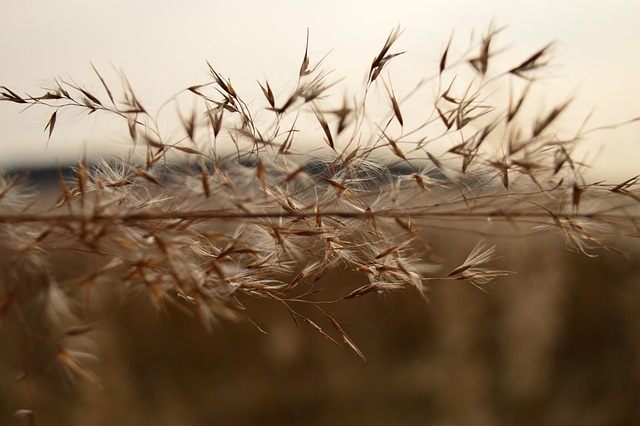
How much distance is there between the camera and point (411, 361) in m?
4.22

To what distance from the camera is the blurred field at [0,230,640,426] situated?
3.95 metres

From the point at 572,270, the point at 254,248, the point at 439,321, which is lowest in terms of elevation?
the point at 439,321

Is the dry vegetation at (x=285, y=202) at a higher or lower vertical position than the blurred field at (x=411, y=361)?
higher

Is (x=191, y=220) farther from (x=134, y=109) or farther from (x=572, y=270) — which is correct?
(x=572, y=270)

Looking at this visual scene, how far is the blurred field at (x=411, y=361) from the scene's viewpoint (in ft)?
12.9

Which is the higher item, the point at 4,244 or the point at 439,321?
the point at 4,244

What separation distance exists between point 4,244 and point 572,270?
13.6 feet

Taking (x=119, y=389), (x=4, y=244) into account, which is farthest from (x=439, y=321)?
(x=4, y=244)

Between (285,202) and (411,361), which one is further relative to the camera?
(411,361)

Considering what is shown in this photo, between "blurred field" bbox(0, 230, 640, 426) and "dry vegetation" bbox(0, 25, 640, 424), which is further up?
"dry vegetation" bbox(0, 25, 640, 424)

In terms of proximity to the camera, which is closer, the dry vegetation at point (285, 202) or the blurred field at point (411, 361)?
the dry vegetation at point (285, 202)

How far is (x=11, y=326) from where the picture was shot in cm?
349

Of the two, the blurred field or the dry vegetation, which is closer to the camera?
the dry vegetation

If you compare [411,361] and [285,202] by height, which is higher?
[285,202]
